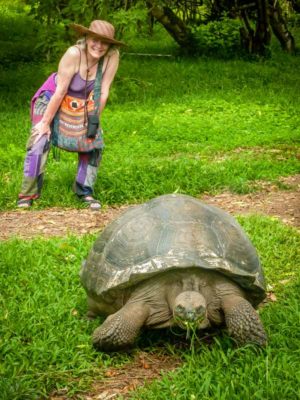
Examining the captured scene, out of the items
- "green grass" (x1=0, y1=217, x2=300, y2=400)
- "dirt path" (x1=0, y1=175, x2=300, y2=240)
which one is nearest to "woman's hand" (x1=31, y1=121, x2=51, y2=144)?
"dirt path" (x1=0, y1=175, x2=300, y2=240)

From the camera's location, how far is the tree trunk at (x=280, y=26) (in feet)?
→ 55.3

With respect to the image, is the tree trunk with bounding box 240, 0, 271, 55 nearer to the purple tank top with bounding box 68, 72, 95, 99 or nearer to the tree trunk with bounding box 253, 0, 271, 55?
the tree trunk with bounding box 253, 0, 271, 55

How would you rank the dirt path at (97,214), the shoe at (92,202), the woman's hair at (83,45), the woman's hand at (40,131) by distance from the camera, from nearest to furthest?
the dirt path at (97,214) → the woman's hair at (83,45) → the woman's hand at (40,131) → the shoe at (92,202)

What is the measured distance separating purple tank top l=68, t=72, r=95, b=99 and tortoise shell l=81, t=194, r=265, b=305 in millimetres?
2772

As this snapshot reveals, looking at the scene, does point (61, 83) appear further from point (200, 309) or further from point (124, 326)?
point (200, 309)

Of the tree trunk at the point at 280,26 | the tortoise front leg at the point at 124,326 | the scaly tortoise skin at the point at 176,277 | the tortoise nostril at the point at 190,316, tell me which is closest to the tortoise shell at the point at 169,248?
the scaly tortoise skin at the point at 176,277

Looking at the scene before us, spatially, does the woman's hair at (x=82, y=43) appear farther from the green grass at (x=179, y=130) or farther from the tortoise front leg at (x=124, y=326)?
the tortoise front leg at (x=124, y=326)

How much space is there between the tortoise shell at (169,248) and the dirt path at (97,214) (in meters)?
2.16

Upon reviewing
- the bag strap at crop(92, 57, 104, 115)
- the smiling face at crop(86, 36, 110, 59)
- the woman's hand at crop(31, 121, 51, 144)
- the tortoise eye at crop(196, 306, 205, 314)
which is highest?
the smiling face at crop(86, 36, 110, 59)

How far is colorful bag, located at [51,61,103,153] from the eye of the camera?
6.61 meters

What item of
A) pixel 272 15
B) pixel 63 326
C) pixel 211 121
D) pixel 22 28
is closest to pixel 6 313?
pixel 63 326

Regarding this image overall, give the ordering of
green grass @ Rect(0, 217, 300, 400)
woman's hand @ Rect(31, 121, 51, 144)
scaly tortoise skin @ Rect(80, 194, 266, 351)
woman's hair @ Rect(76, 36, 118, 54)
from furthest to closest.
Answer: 1. woman's hand @ Rect(31, 121, 51, 144)
2. woman's hair @ Rect(76, 36, 118, 54)
3. scaly tortoise skin @ Rect(80, 194, 266, 351)
4. green grass @ Rect(0, 217, 300, 400)

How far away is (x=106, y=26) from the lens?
637 centimetres

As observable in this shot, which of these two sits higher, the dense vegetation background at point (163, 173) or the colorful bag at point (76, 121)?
the colorful bag at point (76, 121)
